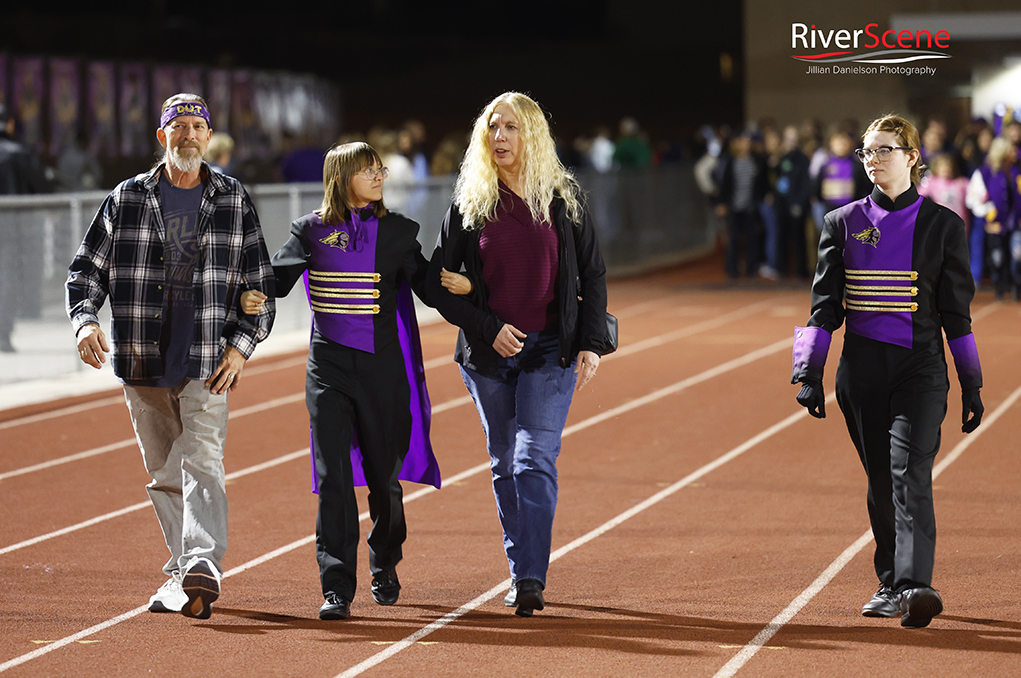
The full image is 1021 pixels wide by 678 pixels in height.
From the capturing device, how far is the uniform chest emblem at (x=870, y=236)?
545cm

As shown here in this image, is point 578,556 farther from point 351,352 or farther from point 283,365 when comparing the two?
point 283,365

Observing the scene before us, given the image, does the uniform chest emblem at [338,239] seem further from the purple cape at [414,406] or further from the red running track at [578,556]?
the red running track at [578,556]

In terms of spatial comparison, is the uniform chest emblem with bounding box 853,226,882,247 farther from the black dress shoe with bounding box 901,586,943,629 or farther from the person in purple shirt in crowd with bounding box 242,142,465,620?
the person in purple shirt in crowd with bounding box 242,142,465,620

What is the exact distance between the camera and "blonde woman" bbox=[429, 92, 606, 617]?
5578mm

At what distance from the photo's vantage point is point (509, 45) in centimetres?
5056

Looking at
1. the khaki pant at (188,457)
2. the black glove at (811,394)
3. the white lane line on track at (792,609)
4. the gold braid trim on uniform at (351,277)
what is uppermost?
the gold braid trim on uniform at (351,277)

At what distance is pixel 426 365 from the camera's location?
43.5 feet

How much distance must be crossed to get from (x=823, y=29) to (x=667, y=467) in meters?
20.3

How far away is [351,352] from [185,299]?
664 mm

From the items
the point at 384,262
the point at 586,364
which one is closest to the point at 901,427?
the point at 586,364

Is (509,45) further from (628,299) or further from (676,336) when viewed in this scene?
(676,336)

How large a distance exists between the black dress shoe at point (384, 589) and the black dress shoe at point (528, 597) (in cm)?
53

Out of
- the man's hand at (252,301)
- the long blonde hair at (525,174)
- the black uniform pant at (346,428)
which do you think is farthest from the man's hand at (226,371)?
the long blonde hair at (525,174)

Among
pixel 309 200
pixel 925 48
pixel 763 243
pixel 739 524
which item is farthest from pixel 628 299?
pixel 739 524
